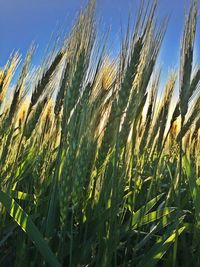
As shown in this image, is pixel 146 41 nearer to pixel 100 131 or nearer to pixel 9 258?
pixel 100 131

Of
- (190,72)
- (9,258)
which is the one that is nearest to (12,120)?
(9,258)

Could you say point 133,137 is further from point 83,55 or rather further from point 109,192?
point 83,55

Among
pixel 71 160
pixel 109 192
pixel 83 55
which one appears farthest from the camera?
pixel 109 192

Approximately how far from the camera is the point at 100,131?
1.23 meters

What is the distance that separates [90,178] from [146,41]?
1.58 feet

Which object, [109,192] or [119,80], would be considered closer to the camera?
[119,80]

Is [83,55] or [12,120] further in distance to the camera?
[12,120]

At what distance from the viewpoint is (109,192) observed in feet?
4.54

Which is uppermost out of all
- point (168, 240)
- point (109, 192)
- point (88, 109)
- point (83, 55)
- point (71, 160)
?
point (83, 55)

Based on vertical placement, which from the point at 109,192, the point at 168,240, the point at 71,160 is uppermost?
the point at 71,160

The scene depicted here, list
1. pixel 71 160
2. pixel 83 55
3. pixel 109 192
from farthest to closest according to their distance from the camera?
pixel 109 192
pixel 83 55
pixel 71 160

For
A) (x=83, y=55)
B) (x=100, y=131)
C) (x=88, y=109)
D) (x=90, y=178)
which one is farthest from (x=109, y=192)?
(x=83, y=55)

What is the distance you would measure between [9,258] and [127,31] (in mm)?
881

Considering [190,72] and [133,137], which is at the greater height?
[190,72]
